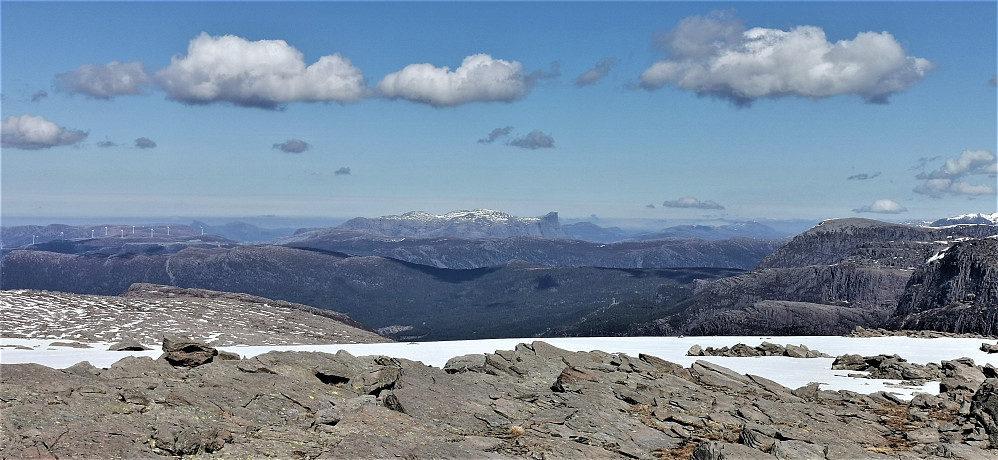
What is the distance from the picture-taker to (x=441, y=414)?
71.9 feet

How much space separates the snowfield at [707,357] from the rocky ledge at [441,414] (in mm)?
5178

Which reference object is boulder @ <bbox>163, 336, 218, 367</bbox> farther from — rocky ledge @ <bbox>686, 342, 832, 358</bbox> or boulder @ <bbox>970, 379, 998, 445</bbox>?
rocky ledge @ <bbox>686, 342, 832, 358</bbox>

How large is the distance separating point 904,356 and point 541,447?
1363 inches

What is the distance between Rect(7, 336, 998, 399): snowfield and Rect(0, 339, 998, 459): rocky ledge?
518 centimetres

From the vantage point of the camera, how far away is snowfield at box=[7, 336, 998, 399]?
114ft

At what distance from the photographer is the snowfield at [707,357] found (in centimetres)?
3475

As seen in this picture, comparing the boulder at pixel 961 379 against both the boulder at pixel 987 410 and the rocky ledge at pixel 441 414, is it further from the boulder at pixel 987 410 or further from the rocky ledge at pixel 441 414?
the boulder at pixel 987 410

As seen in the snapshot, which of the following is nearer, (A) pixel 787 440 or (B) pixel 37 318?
(A) pixel 787 440

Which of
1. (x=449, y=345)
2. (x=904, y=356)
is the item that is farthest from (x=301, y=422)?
(x=904, y=356)

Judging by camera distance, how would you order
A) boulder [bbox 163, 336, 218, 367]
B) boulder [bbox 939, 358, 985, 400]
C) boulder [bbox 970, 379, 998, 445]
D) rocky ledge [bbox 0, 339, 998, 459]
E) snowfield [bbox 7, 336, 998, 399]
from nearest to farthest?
rocky ledge [bbox 0, 339, 998, 459] → boulder [bbox 970, 379, 998, 445] → boulder [bbox 163, 336, 218, 367] → boulder [bbox 939, 358, 985, 400] → snowfield [bbox 7, 336, 998, 399]

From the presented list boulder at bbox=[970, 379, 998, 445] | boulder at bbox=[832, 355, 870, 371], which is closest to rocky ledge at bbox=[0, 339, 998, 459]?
boulder at bbox=[970, 379, 998, 445]

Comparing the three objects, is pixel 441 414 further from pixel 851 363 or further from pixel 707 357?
pixel 851 363

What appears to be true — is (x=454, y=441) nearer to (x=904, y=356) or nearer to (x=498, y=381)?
(x=498, y=381)

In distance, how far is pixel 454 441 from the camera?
760 inches
